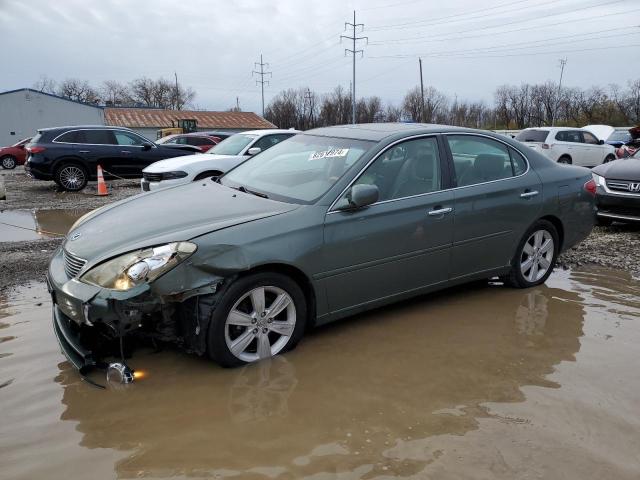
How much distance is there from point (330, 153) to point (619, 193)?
18.5 feet

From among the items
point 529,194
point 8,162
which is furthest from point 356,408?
point 8,162

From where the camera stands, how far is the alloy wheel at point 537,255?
524 cm

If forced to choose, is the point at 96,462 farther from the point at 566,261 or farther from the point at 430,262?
the point at 566,261

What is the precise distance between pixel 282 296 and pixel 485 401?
57.0 inches

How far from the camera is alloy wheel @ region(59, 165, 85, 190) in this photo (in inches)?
548

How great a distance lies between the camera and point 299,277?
3.77 m

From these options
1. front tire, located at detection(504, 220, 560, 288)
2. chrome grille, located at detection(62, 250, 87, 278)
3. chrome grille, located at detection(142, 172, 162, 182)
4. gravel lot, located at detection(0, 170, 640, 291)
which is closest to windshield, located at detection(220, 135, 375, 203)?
chrome grille, located at detection(62, 250, 87, 278)

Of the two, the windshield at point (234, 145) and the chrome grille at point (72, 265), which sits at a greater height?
the windshield at point (234, 145)

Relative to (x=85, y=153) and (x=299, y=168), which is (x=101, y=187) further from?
(x=299, y=168)

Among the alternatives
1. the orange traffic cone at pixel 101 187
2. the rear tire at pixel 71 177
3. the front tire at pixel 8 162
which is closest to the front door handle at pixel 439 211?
the orange traffic cone at pixel 101 187

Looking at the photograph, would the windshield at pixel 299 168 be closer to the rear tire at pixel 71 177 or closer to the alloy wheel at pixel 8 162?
the rear tire at pixel 71 177

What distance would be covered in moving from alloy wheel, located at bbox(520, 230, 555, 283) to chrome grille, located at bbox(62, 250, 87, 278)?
3892 millimetres

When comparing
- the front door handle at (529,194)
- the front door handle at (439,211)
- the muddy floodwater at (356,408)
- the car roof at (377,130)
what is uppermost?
the car roof at (377,130)

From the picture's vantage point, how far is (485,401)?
321 cm
